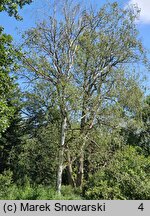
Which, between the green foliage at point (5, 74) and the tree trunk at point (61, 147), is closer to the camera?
the green foliage at point (5, 74)

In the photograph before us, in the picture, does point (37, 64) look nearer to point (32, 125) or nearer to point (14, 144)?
point (32, 125)

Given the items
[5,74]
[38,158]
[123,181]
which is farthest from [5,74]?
[38,158]

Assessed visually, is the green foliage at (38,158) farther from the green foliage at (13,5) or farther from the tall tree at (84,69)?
the green foliage at (13,5)

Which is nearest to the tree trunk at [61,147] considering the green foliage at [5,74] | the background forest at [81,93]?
the background forest at [81,93]

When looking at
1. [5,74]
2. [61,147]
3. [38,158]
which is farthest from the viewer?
[38,158]

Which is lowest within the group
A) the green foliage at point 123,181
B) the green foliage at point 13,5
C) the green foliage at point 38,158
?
the green foliage at point 123,181

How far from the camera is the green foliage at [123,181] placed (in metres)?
15.0

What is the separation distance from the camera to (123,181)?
15.5 m

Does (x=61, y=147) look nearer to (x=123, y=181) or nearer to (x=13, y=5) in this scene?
(x=123, y=181)

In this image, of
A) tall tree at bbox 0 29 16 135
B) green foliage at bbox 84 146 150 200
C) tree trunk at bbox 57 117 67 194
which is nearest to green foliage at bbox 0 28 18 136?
tall tree at bbox 0 29 16 135

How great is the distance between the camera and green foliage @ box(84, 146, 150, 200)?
14969 millimetres

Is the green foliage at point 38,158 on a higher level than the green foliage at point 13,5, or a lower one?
lower

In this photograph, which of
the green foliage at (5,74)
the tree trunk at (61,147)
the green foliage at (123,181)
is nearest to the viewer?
the green foliage at (5,74)

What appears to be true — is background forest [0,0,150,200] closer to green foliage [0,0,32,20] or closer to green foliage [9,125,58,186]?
green foliage [9,125,58,186]
